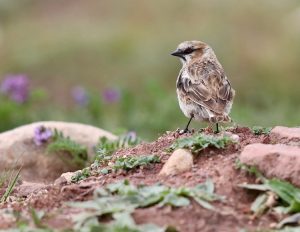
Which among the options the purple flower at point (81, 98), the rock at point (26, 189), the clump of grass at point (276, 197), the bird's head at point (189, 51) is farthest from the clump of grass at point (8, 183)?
the purple flower at point (81, 98)

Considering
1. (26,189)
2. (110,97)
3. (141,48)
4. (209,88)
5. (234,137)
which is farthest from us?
(141,48)

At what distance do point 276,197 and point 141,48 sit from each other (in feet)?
36.0

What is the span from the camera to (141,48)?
648 inches

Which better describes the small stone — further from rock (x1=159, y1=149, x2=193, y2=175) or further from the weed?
the weed

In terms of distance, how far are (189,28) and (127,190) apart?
1147 cm

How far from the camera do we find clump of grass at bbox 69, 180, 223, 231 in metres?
5.41

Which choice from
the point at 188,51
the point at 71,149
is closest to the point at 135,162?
the point at 71,149

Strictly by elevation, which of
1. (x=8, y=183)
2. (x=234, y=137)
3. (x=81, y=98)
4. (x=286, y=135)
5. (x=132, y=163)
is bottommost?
(x=8, y=183)

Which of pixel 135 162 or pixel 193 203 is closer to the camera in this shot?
pixel 193 203

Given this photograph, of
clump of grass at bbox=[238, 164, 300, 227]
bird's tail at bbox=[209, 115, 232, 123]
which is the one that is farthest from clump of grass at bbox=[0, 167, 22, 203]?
clump of grass at bbox=[238, 164, 300, 227]

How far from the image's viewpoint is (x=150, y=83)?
13.1 m

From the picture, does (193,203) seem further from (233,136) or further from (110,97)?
(110,97)

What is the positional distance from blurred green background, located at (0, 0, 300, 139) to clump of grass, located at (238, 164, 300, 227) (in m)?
6.82

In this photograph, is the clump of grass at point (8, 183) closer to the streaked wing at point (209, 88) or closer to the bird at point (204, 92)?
the bird at point (204, 92)
